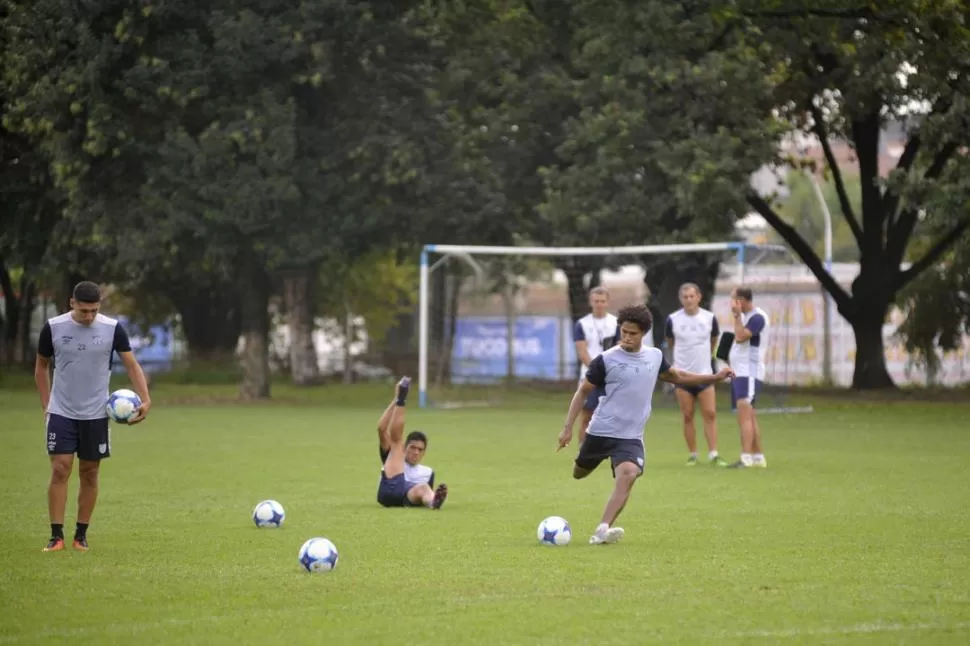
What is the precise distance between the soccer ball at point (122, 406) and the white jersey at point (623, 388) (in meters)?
3.66

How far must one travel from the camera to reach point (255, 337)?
40594 mm

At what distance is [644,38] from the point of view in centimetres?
3562

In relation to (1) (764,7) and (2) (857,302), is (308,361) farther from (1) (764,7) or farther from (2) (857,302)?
(1) (764,7)

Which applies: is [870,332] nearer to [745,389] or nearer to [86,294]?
[745,389]

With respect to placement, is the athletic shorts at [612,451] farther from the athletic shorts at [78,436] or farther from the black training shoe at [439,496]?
the athletic shorts at [78,436]

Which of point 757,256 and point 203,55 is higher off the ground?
point 203,55

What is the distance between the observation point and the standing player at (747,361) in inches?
773

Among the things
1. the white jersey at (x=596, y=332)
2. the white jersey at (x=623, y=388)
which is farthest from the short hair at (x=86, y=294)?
the white jersey at (x=596, y=332)

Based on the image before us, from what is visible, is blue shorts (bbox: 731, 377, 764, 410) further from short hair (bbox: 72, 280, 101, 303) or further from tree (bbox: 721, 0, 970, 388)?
tree (bbox: 721, 0, 970, 388)

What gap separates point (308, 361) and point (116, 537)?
3828 centimetres

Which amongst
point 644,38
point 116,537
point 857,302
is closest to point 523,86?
point 644,38

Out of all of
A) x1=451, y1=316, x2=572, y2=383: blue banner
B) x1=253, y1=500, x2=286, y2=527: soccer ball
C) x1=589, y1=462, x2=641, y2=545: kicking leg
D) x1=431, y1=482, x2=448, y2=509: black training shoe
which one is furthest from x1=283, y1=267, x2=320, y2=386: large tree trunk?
x1=589, y1=462, x2=641, y2=545: kicking leg

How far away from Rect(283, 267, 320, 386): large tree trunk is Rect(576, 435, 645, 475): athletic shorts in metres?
31.4

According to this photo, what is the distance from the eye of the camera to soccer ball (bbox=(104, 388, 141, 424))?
41.2 ft
